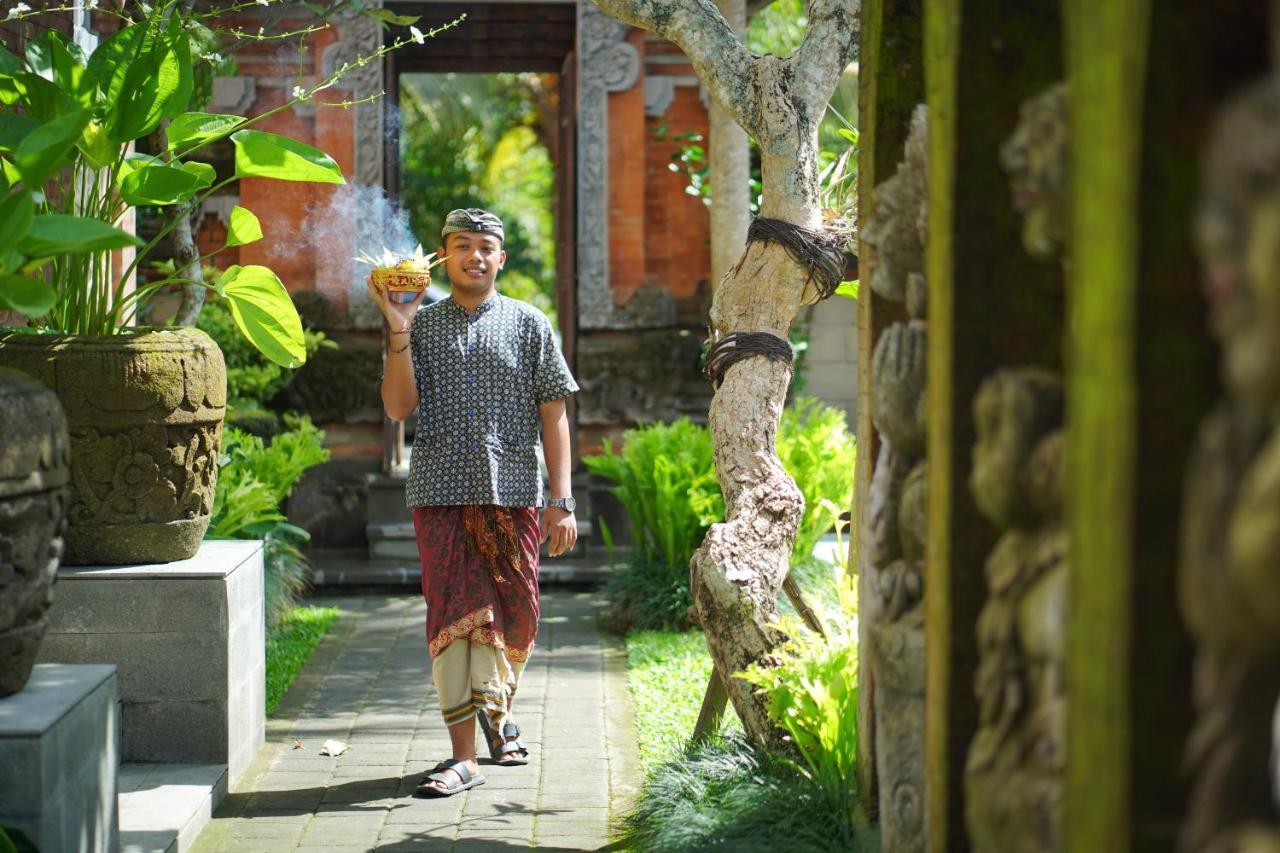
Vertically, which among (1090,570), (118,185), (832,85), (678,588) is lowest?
(678,588)

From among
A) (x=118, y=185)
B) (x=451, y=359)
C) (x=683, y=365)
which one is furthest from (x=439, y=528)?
(x=683, y=365)

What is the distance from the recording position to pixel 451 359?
5.41m

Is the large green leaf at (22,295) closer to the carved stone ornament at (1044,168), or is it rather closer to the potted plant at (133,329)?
the potted plant at (133,329)

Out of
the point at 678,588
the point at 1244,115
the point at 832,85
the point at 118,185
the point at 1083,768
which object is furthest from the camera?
the point at 678,588

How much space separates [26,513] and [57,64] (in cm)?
167

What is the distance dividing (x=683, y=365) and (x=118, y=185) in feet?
20.7

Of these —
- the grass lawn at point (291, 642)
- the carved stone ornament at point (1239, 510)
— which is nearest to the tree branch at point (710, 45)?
the grass lawn at point (291, 642)

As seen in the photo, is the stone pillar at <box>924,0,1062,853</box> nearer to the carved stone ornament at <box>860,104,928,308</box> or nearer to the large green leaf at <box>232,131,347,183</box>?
the carved stone ornament at <box>860,104,928,308</box>

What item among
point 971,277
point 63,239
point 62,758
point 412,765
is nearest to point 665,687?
point 412,765

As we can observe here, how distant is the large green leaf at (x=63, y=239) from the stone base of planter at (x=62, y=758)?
1039 millimetres

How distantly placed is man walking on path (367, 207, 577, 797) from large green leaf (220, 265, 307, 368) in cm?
32

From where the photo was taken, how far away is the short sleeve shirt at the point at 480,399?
17.6ft

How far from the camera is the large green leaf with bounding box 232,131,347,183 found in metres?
4.96

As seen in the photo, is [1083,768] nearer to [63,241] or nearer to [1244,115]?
[1244,115]
